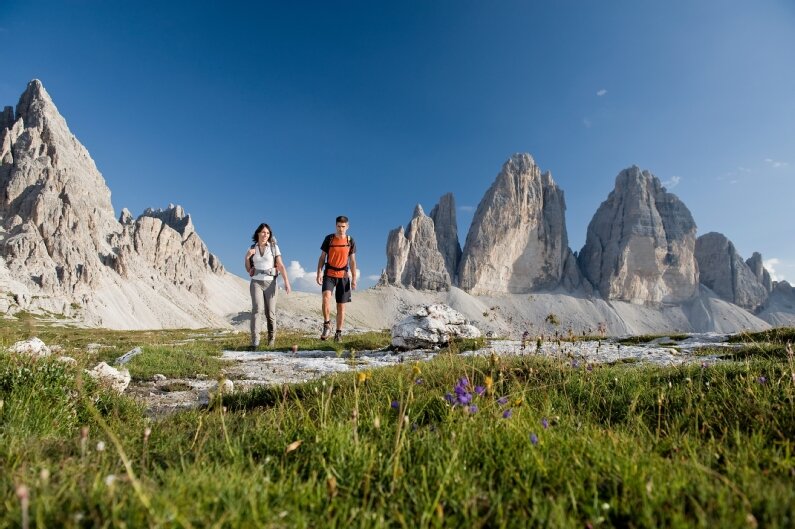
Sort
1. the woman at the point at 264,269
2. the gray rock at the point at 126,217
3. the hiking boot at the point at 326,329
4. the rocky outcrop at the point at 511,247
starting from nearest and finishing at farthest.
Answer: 1. the woman at the point at 264,269
2. the hiking boot at the point at 326,329
3. the gray rock at the point at 126,217
4. the rocky outcrop at the point at 511,247

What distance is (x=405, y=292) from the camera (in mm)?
179000

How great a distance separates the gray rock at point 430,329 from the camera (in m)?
13.2

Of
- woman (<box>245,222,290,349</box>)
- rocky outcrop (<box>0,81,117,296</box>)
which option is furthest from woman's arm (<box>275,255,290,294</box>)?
rocky outcrop (<box>0,81,117,296</box>)

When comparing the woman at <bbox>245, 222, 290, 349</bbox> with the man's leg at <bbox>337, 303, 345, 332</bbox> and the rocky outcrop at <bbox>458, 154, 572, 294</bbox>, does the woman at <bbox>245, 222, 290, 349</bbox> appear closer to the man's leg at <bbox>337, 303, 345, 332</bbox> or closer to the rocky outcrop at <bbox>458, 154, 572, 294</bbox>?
the man's leg at <bbox>337, 303, 345, 332</bbox>

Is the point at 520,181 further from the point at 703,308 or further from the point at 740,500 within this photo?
the point at 740,500

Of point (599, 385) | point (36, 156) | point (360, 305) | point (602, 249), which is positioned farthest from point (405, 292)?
point (599, 385)

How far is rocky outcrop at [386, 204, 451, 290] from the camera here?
188m

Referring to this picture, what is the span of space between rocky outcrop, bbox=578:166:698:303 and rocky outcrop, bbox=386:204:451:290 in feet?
272

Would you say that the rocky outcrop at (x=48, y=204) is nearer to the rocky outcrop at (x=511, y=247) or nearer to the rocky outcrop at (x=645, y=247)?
the rocky outcrop at (x=511, y=247)

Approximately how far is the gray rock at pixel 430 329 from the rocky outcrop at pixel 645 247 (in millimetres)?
199121

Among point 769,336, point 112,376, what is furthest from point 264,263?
point 769,336

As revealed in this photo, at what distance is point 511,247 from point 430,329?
192726 mm

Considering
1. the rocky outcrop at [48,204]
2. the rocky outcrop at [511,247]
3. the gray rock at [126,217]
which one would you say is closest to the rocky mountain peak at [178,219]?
the gray rock at [126,217]

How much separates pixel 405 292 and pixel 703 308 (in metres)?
149
